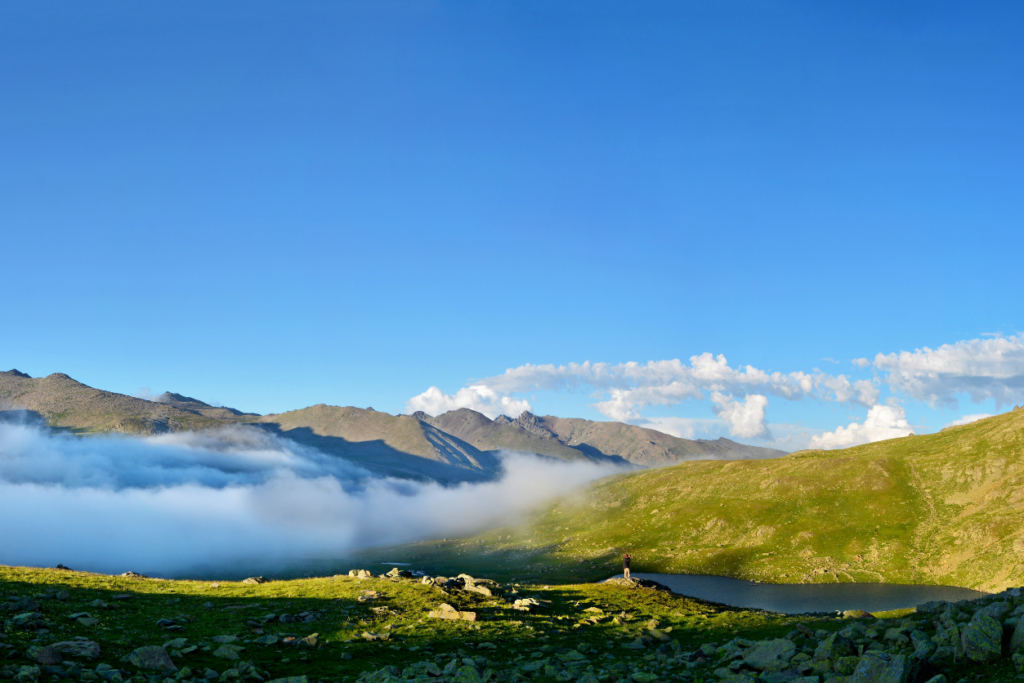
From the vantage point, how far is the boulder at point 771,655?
1193 inches

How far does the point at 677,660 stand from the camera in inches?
1481

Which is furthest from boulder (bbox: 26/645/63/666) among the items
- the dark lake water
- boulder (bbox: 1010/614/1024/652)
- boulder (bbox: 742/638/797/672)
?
the dark lake water

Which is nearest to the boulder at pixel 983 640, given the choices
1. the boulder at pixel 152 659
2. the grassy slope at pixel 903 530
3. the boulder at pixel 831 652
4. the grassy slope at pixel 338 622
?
the boulder at pixel 831 652

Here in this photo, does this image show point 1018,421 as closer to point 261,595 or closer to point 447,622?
point 447,622

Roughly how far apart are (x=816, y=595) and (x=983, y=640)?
133m

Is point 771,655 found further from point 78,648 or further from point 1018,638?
point 78,648

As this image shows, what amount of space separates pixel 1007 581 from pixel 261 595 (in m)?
147

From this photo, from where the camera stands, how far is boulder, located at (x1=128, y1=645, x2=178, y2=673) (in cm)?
3017

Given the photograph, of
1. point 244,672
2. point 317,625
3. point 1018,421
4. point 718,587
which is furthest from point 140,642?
point 1018,421

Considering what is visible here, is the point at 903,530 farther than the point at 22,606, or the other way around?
the point at 903,530

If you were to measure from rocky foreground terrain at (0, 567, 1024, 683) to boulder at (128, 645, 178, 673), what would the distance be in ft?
0.32

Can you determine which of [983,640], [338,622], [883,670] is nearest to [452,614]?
[338,622]

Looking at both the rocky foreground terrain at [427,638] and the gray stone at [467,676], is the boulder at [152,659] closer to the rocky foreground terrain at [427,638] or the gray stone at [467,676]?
the rocky foreground terrain at [427,638]

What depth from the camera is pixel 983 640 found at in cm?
2312
